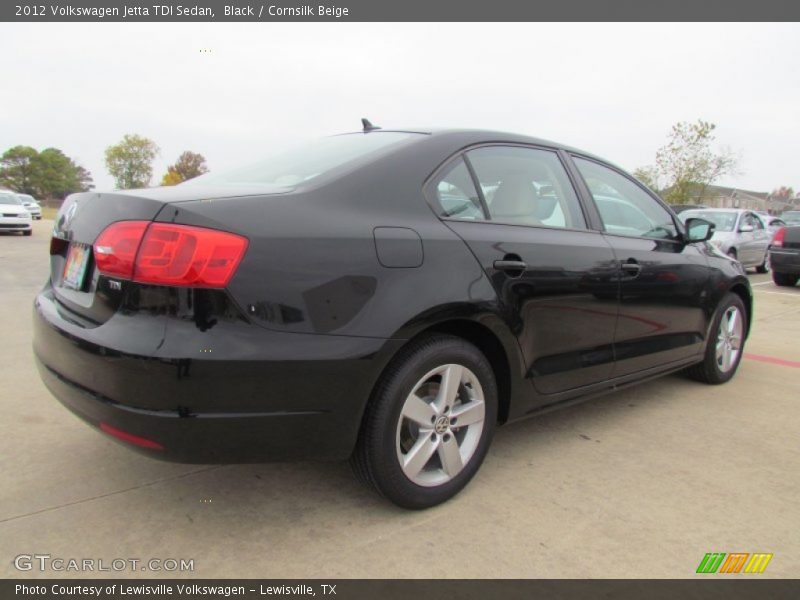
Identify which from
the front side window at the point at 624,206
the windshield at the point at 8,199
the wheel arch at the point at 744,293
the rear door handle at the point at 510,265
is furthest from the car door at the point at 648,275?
the windshield at the point at 8,199

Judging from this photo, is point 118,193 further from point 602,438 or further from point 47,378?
point 602,438

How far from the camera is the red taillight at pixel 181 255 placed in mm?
1757

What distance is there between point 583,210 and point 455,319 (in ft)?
3.87

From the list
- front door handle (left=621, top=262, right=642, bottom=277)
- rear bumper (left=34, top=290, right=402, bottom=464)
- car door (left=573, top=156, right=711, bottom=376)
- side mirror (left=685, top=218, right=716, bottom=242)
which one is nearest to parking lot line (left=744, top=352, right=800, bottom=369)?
car door (left=573, top=156, right=711, bottom=376)

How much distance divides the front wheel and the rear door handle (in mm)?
352

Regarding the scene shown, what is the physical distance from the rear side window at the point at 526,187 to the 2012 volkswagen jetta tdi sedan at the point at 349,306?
0.5 inches

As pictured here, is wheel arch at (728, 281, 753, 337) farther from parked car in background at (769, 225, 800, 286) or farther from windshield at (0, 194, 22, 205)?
windshield at (0, 194, 22, 205)

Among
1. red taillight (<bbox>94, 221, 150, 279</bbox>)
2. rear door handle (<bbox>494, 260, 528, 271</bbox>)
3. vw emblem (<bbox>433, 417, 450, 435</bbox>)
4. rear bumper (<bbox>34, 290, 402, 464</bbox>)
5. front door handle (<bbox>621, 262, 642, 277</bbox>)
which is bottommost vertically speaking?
vw emblem (<bbox>433, 417, 450, 435</bbox>)

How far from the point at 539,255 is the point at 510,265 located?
223 mm

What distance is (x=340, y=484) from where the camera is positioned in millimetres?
2486

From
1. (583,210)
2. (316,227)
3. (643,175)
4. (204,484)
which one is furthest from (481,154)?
(643,175)

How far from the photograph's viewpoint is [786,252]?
10219 millimetres

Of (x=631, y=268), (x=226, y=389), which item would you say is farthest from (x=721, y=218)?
→ (x=226, y=389)

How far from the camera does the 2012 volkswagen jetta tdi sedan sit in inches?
70.1
